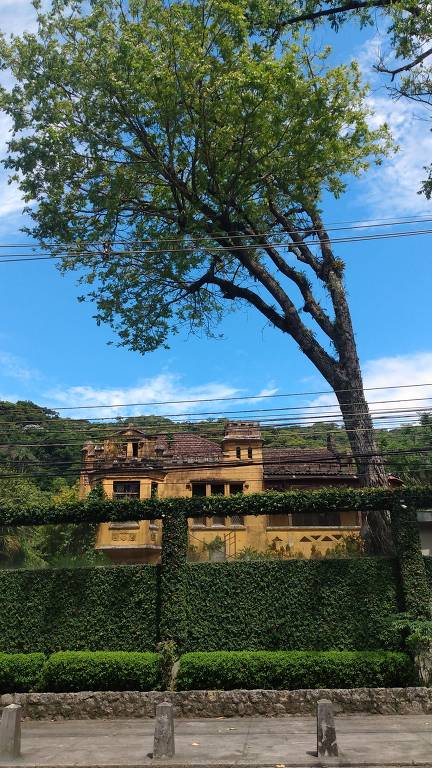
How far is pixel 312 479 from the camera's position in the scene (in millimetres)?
29000

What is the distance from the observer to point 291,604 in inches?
529

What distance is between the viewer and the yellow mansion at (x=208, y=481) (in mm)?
24922

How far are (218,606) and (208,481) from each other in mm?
14925

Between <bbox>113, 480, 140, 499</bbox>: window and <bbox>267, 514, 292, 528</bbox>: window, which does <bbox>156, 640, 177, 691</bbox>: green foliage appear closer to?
<bbox>267, 514, 292, 528</bbox>: window

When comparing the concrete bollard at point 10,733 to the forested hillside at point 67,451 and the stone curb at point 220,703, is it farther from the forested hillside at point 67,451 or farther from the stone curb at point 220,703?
the forested hillside at point 67,451

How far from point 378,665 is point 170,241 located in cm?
Answer: 1124

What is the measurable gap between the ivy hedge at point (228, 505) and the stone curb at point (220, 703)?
3.87m

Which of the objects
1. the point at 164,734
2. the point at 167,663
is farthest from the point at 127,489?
the point at 164,734

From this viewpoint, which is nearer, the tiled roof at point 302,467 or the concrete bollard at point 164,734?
the concrete bollard at point 164,734

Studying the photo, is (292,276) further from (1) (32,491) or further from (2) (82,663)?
(1) (32,491)

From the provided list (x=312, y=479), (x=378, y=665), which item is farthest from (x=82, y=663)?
(x=312, y=479)

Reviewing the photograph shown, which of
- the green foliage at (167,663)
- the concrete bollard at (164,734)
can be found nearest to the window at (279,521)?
the green foliage at (167,663)

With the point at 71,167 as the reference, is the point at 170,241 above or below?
below

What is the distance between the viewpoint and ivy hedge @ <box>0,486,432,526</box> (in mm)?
13789
